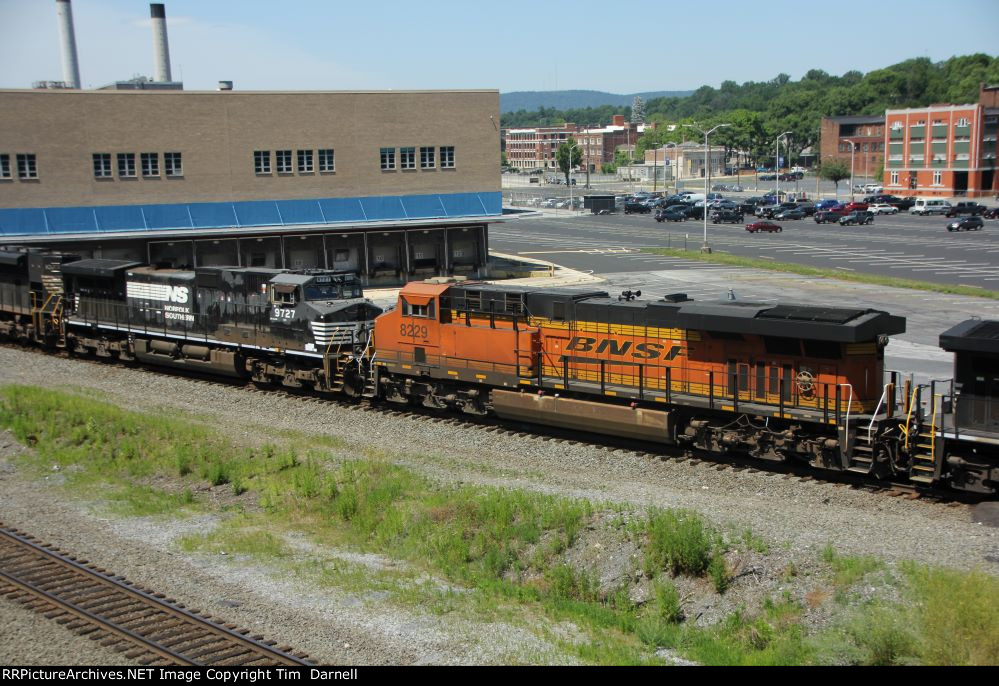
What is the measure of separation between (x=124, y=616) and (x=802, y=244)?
2365 inches

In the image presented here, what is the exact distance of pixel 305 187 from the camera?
49.8 metres

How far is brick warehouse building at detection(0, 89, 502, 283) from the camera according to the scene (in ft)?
146

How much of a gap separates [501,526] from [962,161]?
317 feet

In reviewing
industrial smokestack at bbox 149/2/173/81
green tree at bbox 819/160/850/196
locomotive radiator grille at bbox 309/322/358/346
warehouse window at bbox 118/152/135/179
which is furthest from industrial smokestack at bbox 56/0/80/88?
green tree at bbox 819/160/850/196

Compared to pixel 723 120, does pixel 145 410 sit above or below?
below

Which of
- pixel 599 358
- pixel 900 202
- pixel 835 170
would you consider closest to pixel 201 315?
pixel 599 358

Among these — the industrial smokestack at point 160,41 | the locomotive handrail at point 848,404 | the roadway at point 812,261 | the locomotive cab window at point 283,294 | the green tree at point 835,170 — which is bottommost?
the roadway at point 812,261

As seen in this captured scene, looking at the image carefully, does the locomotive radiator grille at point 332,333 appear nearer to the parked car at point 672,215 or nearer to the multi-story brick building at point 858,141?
the parked car at point 672,215

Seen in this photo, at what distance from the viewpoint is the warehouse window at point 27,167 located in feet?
145

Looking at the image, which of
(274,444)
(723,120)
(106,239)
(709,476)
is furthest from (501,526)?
(723,120)

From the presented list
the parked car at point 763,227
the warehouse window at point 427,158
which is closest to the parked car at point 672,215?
the parked car at point 763,227

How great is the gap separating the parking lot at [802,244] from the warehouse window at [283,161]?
1830cm

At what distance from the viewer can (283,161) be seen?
162 ft

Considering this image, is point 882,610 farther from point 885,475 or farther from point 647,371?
point 647,371
